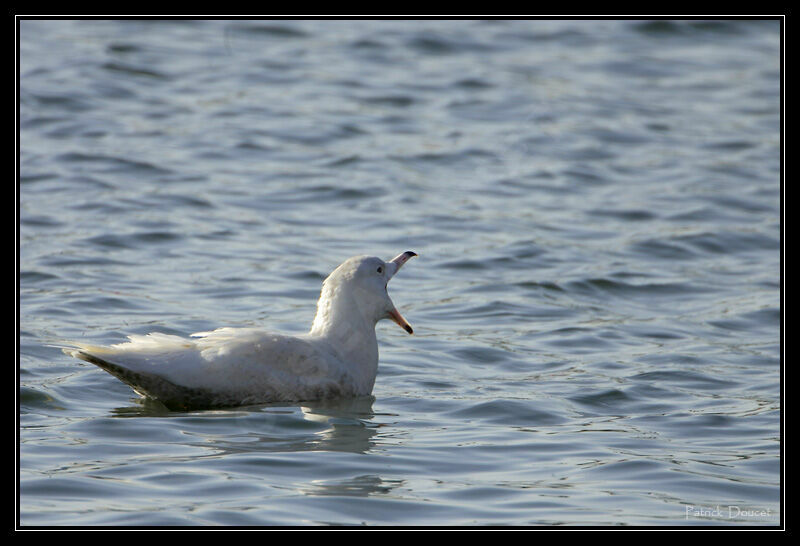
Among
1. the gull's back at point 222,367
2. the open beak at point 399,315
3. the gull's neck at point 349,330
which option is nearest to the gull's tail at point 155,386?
the gull's back at point 222,367

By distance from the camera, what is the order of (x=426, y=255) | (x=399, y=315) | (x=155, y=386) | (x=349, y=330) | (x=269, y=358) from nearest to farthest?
1. (x=155, y=386)
2. (x=269, y=358)
3. (x=349, y=330)
4. (x=399, y=315)
5. (x=426, y=255)

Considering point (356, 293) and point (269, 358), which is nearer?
point (269, 358)

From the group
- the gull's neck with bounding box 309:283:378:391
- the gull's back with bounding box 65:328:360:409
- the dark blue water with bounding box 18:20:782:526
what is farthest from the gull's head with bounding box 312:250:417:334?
the dark blue water with bounding box 18:20:782:526

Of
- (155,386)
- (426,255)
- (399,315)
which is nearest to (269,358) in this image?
(155,386)

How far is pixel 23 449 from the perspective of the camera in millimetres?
6633

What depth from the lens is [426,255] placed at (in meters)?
12.4

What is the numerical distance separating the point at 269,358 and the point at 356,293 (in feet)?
3.10

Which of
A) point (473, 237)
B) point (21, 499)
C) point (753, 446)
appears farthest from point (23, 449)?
point (473, 237)

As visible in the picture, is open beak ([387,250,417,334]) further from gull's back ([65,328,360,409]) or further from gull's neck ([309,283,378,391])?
gull's back ([65,328,360,409])

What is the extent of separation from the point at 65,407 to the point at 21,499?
1.68m

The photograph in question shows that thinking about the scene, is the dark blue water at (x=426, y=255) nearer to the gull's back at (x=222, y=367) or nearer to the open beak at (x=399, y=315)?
Answer: the gull's back at (x=222, y=367)

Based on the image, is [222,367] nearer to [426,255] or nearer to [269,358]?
[269,358]

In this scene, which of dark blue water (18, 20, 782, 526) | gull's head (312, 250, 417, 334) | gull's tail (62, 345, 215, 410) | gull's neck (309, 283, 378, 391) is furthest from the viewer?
gull's head (312, 250, 417, 334)

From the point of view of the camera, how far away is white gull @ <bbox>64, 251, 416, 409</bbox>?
7.26 m
